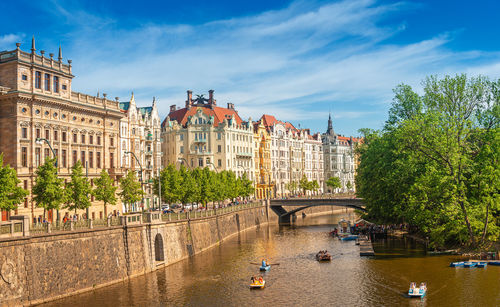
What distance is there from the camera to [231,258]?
60156mm

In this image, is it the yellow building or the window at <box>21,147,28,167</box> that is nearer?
the window at <box>21,147,28,167</box>

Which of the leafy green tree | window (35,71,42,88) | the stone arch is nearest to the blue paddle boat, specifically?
the stone arch

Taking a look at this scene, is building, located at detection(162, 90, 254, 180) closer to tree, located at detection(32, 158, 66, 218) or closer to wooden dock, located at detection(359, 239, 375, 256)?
wooden dock, located at detection(359, 239, 375, 256)

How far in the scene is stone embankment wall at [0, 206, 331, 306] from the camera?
117 feet

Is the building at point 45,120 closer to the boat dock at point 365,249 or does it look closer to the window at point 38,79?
the window at point 38,79

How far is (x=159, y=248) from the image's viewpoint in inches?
2178

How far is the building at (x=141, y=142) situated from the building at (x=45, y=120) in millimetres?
15005

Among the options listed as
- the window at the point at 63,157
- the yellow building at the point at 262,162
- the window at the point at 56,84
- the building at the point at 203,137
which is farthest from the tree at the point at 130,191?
the yellow building at the point at 262,162

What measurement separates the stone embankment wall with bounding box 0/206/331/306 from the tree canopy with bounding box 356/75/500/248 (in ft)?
91.3

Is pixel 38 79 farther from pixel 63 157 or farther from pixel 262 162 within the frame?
pixel 262 162

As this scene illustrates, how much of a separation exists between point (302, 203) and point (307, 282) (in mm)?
61500

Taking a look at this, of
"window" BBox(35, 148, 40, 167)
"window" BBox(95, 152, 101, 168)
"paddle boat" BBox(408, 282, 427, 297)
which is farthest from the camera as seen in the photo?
"window" BBox(95, 152, 101, 168)

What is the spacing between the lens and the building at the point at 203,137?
127688 mm

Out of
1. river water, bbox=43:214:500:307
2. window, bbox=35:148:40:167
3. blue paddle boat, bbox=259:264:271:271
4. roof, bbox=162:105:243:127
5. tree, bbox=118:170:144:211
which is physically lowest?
river water, bbox=43:214:500:307
